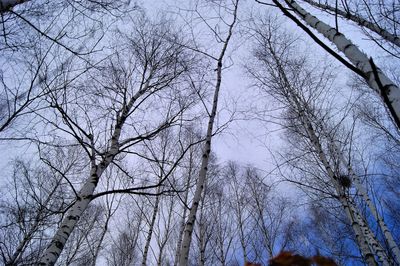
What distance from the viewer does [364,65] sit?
1.33 metres

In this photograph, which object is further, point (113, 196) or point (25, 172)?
point (25, 172)

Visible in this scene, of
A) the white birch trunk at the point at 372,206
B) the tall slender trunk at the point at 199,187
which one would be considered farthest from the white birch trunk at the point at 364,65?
the white birch trunk at the point at 372,206

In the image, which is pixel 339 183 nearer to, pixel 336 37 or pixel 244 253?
pixel 336 37

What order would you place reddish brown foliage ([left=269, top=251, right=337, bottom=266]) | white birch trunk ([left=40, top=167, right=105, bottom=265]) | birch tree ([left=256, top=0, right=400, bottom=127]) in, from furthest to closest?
white birch trunk ([left=40, top=167, right=105, bottom=265]) < reddish brown foliage ([left=269, top=251, right=337, bottom=266]) < birch tree ([left=256, top=0, right=400, bottom=127])

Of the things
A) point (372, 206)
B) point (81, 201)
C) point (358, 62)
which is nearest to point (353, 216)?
point (372, 206)

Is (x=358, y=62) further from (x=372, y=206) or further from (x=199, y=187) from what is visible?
(x=372, y=206)

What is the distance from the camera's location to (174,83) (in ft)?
17.3

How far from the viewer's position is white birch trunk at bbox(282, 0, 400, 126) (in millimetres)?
764

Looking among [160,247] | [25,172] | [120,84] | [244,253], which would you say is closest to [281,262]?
[120,84]

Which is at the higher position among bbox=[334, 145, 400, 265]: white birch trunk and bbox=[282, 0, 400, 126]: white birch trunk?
bbox=[334, 145, 400, 265]: white birch trunk

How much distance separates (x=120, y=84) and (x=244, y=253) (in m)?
7.98

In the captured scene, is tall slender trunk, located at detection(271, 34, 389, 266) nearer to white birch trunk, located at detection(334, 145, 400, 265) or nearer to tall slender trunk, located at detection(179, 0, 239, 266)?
white birch trunk, located at detection(334, 145, 400, 265)

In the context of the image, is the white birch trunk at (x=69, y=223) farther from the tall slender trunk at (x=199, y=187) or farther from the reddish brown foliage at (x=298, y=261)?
the reddish brown foliage at (x=298, y=261)

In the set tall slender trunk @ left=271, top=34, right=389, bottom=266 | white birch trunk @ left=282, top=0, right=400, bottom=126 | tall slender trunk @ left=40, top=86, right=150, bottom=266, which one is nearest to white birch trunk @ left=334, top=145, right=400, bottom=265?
tall slender trunk @ left=271, top=34, right=389, bottom=266
